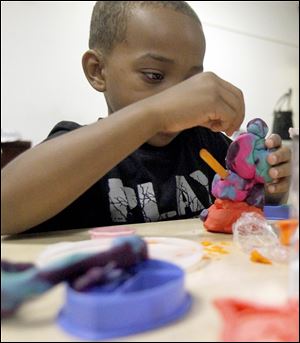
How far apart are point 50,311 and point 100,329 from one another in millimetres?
32

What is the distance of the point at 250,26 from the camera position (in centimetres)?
32

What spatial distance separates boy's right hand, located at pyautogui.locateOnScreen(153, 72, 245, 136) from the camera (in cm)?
32

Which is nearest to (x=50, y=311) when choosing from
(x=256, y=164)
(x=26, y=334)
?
(x=26, y=334)

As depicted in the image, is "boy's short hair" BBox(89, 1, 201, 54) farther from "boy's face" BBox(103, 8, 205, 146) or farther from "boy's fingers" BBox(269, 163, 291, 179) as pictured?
"boy's fingers" BBox(269, 163, 291, 179)

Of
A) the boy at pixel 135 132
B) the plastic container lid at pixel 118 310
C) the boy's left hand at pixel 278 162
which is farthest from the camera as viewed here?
the boy's left hand at pixel 278 162

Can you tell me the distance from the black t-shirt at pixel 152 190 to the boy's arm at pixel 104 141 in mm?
78

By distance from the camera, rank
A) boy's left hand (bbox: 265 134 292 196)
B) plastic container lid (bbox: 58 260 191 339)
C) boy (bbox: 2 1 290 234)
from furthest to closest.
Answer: boy's left hand (bbox: 265 134 292 196) → boy (bbox: 2 1 290 234) → plastic container lid (bbox: 58 260 191 339)

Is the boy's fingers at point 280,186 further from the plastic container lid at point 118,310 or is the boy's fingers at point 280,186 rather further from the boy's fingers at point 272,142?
the plastic container lid at point 118,310

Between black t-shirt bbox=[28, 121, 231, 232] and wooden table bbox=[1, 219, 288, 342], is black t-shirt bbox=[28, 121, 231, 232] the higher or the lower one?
the higher one

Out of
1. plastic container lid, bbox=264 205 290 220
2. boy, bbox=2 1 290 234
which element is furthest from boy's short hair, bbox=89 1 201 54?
plastic container lid, bbox=264 205 290 220

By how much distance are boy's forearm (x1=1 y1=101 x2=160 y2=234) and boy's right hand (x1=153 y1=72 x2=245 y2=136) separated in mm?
15

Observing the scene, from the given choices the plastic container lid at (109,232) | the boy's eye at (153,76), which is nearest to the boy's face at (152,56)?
the boy's eye at (153,76)

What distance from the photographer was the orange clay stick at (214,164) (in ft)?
1.34

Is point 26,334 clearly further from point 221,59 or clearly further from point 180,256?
point 221,59
